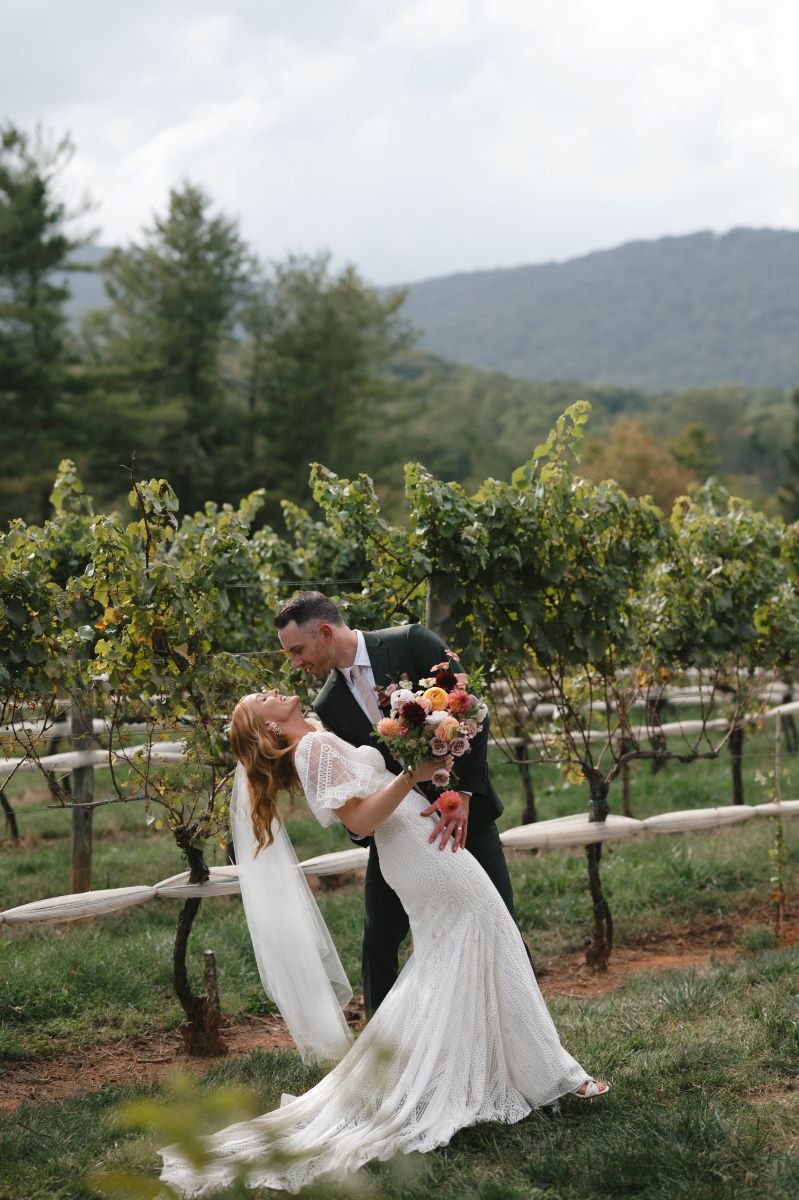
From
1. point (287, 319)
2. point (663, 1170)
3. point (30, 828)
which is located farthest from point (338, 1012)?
point (287, 319)

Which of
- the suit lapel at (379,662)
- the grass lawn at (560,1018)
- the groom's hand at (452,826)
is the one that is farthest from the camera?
the suit lapel at (379,662)

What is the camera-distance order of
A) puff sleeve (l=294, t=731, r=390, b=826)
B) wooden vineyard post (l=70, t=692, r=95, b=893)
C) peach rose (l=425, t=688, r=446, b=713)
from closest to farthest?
1. peach rose (l=425, t=688, r=446, b=713)
2. puff sleeve (l=294, t=731, r=390, b=826)
3. wooden vineyard post (l=70, t=692, r=95, b=893)

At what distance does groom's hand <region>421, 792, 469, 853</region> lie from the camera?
4.27m

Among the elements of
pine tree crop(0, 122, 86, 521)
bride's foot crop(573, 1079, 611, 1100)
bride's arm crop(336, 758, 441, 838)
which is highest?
pine tree crop(0, 122, 86, 521)

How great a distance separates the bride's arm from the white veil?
587 millimetres

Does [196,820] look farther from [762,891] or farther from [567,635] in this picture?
[762,891]

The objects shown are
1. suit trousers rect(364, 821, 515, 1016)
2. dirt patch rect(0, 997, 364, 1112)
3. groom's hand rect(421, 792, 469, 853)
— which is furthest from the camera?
dirt patch rect(0, 997, 364, 1112)

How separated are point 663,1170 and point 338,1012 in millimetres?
1388

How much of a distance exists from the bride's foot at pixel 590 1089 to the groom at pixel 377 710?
0.67m

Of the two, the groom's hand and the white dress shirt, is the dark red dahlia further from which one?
the white dress shirt

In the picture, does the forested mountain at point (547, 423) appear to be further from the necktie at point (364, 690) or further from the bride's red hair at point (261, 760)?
the bride's red hair at point (261, 760)

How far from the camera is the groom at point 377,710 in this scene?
4.35 m

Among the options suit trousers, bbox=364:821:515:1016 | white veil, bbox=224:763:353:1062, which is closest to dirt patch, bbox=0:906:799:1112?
white veil, bbox=224:763:353:1062

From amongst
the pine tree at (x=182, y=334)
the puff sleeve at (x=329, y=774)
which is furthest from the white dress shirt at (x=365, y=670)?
the pine tree at (x=182, y=334)
